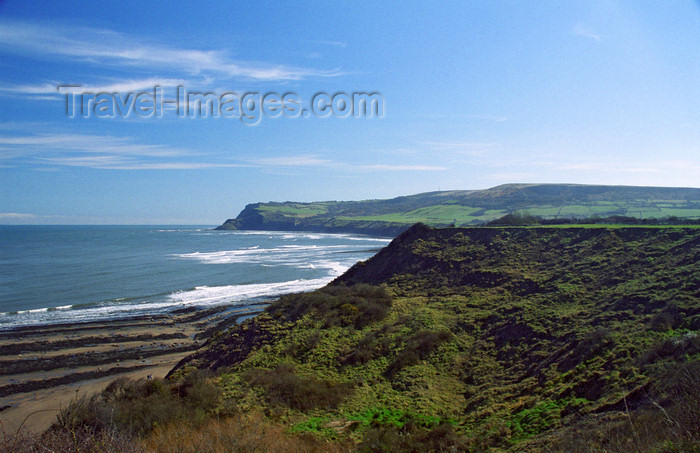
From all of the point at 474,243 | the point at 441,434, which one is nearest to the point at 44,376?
the point at 441,434

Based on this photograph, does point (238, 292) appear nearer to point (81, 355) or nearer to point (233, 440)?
point (81, 355)

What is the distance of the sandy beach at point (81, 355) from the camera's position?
59.7 ft

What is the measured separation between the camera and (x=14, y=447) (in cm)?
510

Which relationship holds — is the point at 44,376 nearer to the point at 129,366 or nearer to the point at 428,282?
the point at 129,366

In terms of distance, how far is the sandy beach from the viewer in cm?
1819

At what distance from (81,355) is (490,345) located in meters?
23.7

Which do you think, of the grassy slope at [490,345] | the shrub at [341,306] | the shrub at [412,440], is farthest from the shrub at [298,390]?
the shrub at [341,306]

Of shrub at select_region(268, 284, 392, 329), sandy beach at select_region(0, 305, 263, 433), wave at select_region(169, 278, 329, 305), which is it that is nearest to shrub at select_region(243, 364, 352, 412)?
shrub at select_region(268, 284, 392, 329)

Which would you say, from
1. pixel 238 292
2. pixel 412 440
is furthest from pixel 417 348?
pixel 238 292

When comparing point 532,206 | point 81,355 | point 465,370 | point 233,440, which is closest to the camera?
point 233,440

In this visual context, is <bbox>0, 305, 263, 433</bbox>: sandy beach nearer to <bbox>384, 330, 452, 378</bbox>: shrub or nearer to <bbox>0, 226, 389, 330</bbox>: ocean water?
<bbox>0, 226, 389, 330</bbox>: ocean water

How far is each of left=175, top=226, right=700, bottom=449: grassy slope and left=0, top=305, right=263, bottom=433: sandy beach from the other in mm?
6412

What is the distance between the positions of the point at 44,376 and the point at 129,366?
13.1 feet

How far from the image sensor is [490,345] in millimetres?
15023
